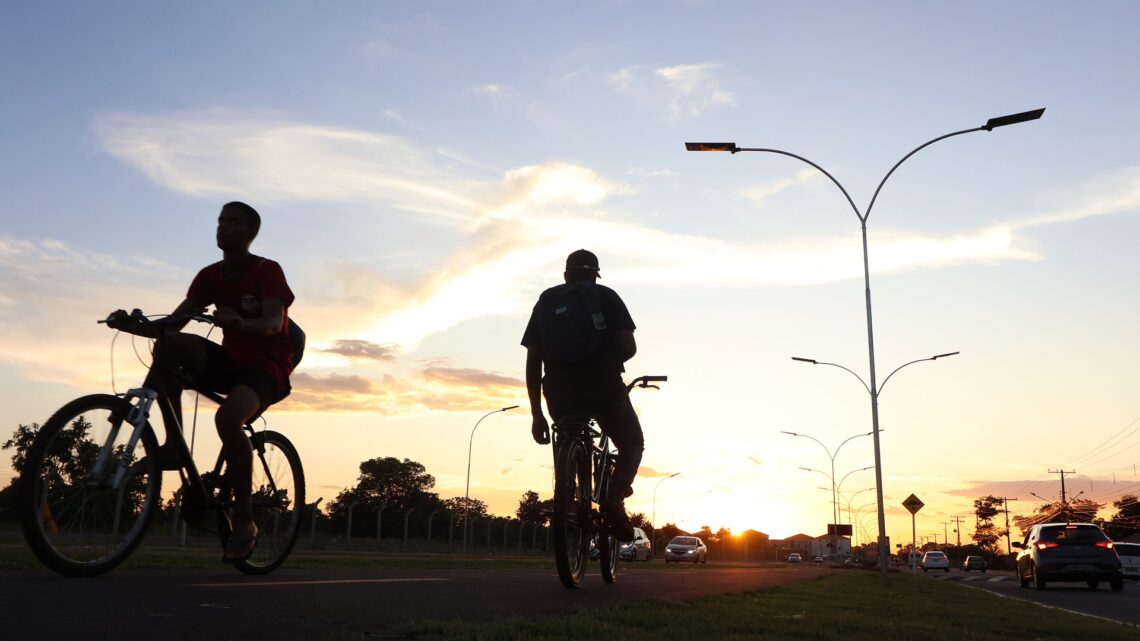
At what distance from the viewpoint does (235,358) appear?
5609 mm

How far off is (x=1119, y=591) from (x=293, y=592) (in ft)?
71.5

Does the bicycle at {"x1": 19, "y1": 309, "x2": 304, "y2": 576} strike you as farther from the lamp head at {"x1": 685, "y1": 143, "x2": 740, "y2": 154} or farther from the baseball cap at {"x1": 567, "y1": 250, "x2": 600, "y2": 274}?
the lamp head at {"x1": 685, "y1": 143, "x2": 740, "y2": 154}

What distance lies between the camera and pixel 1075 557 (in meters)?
22.2

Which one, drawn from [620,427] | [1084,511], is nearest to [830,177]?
[620,427]

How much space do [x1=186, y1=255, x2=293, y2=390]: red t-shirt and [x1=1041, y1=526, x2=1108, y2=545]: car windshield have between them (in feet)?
70.1

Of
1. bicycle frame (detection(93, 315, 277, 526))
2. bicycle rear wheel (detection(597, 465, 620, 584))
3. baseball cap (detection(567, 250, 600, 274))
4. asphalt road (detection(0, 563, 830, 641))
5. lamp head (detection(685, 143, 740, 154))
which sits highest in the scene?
lamp head (detection(685, 143, 740, 154))

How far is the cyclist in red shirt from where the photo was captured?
5.40m

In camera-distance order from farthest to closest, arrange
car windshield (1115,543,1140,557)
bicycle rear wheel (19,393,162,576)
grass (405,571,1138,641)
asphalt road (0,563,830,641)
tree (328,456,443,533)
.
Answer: tree (328,456,443,533) → car windshield (1115,543,1140,557) → bicycle rear wheel (19,393,162,576) → grass (405,571,1138,641) → asphalt road (0,563,830,641)

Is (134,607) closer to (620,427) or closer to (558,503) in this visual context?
(558,503)

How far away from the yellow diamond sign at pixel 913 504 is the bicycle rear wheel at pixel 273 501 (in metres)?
32.5

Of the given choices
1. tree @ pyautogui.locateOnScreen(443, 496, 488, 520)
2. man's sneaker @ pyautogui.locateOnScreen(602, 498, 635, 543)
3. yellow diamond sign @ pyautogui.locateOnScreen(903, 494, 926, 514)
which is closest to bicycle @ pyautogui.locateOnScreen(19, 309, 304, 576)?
man's sneaker @ pyautogui.locateOnScreen(602, 498, 635, 543)

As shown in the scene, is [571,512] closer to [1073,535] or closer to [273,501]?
[273,501]

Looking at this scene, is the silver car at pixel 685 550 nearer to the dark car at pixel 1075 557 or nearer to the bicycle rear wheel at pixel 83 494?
the dark car at pixel 1075 557

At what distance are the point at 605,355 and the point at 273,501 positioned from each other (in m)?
2.38
